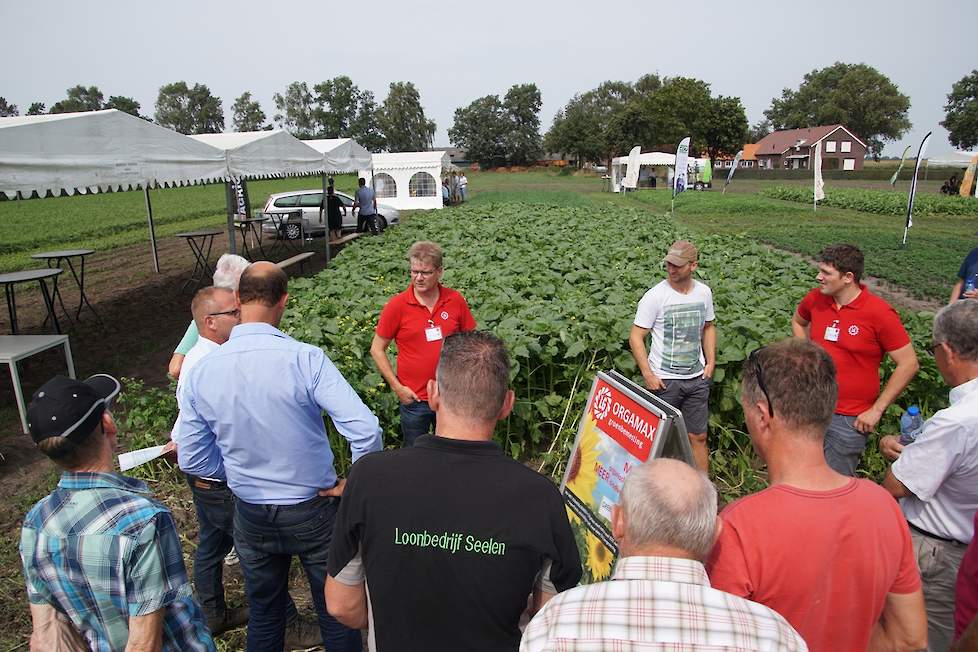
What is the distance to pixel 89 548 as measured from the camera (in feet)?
5.80

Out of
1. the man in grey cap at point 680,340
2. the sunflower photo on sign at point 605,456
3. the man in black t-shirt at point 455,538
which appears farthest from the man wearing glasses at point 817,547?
the man in grey cap at point 680,340

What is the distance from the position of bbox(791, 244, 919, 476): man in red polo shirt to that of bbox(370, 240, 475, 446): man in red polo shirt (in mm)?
2357

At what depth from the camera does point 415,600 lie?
1.78 metres

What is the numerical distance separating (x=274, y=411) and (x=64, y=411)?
0.84 metres

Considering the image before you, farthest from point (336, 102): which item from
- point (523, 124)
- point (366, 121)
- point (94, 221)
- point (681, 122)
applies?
point (94, 221)

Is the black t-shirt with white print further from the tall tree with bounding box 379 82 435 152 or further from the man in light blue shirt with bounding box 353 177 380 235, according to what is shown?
the tall tree with bounding box 379 82 435 152

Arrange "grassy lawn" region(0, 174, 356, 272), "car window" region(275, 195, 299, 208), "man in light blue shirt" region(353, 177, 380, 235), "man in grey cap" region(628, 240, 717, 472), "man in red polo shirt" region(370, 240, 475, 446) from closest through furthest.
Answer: "man in red polo shirt" region(370, 240, 475, 446), "man in grey cap" region(628, 240, 717, 472), "man in light blue shirt" region(353, 177, 380, 235), "grassy lawn" region(0, 174, 356, 272), "car window" region(275, 195, 299, 208)

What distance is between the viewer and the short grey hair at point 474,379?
1.89 meters

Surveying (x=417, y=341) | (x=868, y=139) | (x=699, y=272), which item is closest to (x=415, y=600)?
(x=417, y=341)

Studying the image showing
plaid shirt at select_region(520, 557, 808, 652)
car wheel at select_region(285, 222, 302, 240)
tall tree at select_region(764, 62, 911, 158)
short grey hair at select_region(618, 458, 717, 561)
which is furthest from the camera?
tall tree at select_region(764, 62, 911, 158)

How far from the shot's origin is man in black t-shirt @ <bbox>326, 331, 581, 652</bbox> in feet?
5.63

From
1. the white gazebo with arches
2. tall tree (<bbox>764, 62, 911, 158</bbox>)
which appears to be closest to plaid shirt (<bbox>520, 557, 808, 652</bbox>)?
the white gazebo with arches

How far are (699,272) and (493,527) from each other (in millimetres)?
7361

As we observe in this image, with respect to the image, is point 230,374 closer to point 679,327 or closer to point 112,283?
point 679,327
